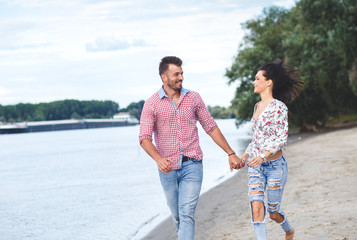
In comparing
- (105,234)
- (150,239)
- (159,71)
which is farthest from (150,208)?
(159,71)

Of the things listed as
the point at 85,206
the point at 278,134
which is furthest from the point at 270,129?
the point at 85,206

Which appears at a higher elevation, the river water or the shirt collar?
the shirt collar

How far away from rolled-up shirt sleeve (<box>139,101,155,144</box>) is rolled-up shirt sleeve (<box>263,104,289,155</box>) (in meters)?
1.08

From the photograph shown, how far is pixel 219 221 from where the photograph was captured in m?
9.16

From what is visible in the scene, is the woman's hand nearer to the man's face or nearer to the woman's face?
the woman's face

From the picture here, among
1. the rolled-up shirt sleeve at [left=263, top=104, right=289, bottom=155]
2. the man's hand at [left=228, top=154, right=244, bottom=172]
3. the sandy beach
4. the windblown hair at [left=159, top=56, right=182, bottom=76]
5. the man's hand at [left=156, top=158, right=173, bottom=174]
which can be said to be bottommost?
the sandy beach

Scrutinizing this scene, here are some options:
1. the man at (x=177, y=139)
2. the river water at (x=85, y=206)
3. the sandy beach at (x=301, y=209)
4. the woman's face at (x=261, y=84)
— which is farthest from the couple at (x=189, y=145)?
the river water at (x=85, y=206)

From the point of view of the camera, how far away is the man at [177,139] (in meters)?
4.93

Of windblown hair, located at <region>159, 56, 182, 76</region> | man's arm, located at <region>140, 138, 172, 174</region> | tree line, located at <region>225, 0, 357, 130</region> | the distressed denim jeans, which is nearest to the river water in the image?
the distressed denim jeans

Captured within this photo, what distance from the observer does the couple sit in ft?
16.2

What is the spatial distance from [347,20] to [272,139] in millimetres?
26464

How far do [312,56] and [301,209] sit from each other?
1153 inches

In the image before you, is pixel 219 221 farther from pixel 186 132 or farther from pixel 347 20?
pixel 347 20

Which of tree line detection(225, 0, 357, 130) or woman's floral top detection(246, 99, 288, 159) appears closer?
woman's floral top detection(246, 99, 288, 159)
